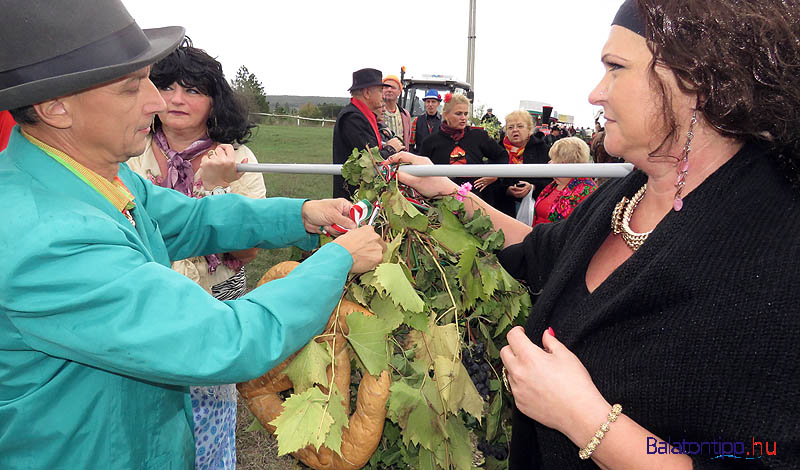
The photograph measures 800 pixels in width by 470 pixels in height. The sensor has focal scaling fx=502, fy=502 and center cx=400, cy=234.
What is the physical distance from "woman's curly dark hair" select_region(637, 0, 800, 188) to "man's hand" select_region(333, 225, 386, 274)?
951mm

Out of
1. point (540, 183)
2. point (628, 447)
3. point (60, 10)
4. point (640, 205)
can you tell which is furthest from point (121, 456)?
point (540, 183)

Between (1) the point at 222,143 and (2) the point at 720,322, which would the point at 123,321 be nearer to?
(2) the point at 720,322

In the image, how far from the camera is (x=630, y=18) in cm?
129

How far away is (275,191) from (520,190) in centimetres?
811

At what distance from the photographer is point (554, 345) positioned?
1353mm

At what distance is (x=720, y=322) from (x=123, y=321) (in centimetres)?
134

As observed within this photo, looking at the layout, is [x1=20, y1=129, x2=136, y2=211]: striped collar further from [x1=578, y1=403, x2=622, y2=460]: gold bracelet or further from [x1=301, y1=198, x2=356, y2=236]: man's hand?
[x1=578, y1=403, x2=622, y2=460]: gold bracelet

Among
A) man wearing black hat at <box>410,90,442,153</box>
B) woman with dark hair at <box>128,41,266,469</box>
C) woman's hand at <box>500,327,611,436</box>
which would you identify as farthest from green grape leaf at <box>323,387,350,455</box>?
man wearing black hat at <box>410,90,442,153</box>

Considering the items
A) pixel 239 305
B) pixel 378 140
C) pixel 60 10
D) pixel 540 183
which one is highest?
pixel 60 10

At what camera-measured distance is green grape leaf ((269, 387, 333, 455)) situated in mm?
1333

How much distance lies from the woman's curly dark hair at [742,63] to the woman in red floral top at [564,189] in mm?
3524

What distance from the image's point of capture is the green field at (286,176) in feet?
25.9

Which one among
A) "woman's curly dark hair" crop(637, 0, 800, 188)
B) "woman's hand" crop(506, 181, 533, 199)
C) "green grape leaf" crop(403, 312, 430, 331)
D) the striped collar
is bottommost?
"woman's hand" crop(506, 181, 533, 199)

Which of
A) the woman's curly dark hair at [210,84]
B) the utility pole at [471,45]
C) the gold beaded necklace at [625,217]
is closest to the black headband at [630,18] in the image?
the gold beaded necklace at [625,217]
